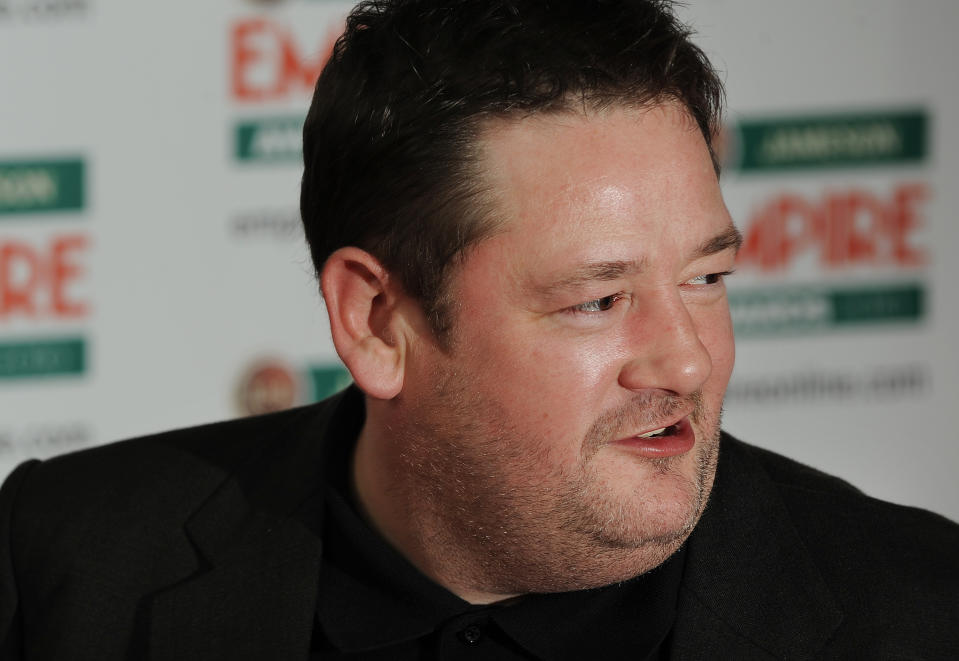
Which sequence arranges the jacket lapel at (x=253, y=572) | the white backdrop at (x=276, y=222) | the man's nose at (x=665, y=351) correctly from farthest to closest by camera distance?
the white backdrop at (x=276, y=222) → the jacket lapel at (x=253, y=572) → the man's nose at (x=665, y=351)

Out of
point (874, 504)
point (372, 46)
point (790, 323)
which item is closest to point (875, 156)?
point (790, 323)

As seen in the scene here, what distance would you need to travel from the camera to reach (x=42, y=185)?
10.9ft

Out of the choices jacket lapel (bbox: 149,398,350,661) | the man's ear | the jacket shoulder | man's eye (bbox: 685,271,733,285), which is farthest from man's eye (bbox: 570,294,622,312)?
jacket lapel (bbox: 149,398,350,661)

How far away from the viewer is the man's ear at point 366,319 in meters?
1.66

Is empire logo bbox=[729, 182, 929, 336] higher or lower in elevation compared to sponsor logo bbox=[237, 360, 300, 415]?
higher

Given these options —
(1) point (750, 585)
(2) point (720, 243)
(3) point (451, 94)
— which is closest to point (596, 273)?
(2) point (720, 243)

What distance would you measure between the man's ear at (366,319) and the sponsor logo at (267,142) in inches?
66.0

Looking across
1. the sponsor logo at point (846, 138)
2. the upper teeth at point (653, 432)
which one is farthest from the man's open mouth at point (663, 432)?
the sponsor logo at point (846, 138)

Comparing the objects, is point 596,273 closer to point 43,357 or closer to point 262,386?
point 262,386

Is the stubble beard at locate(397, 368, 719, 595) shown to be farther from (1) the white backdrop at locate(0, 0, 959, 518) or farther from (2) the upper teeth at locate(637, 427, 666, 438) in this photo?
(1) the white backdrop at locate(0, 0, 959, 518)

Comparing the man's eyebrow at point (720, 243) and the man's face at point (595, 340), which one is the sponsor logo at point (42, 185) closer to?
the man's face at point (595, 340)

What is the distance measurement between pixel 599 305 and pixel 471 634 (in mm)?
493

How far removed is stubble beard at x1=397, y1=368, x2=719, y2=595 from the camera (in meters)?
1.51

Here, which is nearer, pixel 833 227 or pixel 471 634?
pixel 471 634
